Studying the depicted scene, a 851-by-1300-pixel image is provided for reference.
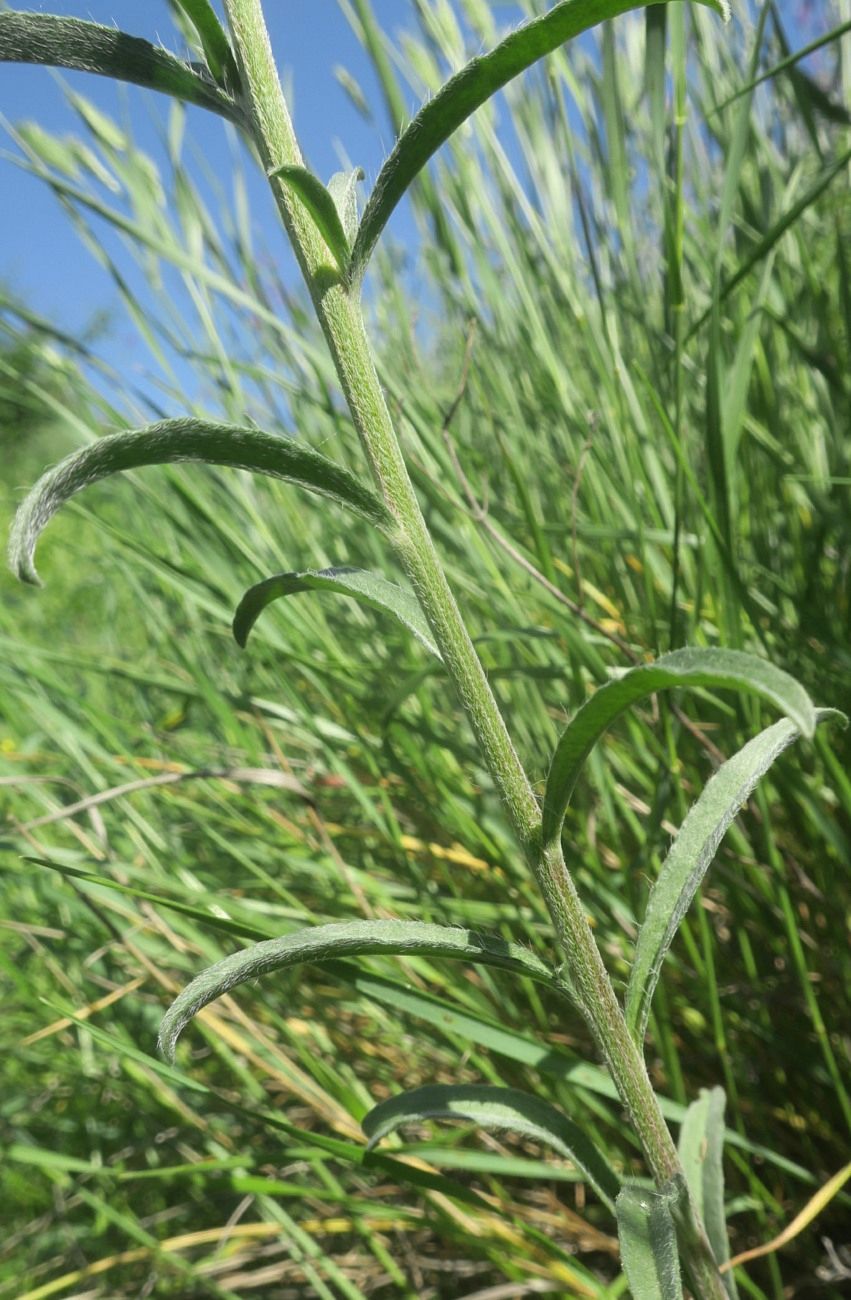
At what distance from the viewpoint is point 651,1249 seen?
0.92ft

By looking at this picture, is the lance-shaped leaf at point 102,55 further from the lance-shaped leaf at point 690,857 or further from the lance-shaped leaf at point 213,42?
the lance-shaped leaf at point 690,857

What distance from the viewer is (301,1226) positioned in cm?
61

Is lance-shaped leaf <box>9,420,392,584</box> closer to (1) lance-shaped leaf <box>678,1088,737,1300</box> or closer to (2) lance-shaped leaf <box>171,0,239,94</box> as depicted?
(2) lance-shaped leaf <box>171,0,239,94</box>

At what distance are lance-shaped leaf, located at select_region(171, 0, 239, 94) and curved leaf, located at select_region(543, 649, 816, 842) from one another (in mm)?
201

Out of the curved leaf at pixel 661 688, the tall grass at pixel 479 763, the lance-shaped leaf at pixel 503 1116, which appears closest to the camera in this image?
the curved leaf at pixel 661 688

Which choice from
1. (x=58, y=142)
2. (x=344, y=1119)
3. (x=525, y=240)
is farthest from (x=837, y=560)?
(x=58, y=142)

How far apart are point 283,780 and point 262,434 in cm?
31

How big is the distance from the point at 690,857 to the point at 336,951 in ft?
0.34

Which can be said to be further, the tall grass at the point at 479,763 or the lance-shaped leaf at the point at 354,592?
the tall grass at the point at 479,763

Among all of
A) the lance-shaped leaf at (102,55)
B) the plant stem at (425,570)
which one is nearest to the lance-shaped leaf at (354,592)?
the plant stem at (425,570)

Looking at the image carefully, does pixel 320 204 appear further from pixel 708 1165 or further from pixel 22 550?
pixel 708 1165

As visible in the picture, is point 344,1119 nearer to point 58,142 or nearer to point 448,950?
point 448,950

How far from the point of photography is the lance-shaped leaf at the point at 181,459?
0.25 meters

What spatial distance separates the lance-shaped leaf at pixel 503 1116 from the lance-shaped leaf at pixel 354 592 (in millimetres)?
147
